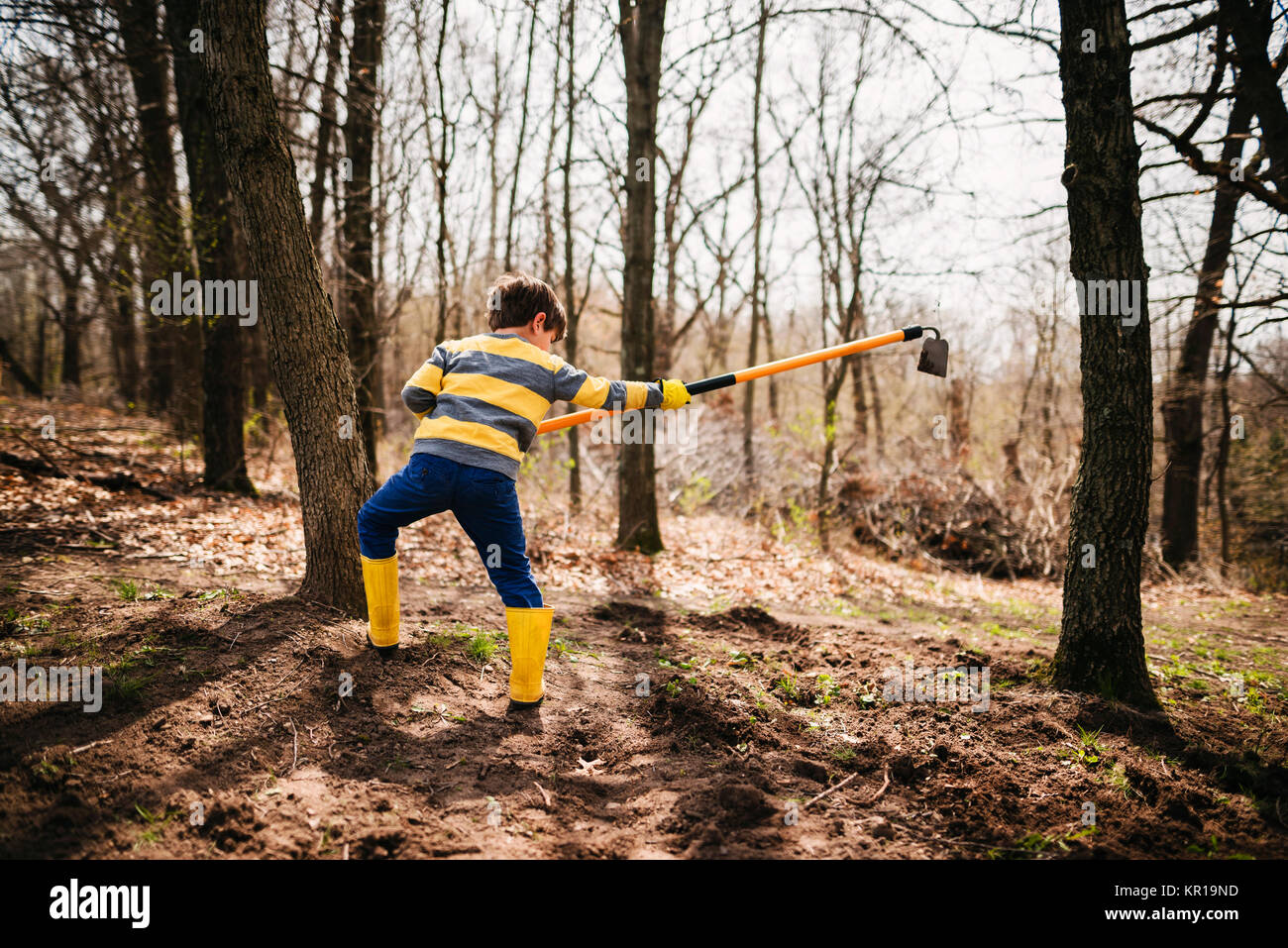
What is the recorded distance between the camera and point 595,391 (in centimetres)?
351

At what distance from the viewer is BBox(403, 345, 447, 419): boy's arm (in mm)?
3242

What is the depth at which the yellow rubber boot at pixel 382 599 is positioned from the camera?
137 inches

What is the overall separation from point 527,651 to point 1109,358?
3.48 m

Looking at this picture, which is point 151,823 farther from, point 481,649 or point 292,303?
point 292,303

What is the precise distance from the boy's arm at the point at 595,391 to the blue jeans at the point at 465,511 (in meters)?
0.55

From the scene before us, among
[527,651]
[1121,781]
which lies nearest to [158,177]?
[527,651]

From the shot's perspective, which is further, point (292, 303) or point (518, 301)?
point (292, 303)

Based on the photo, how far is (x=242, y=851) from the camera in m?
2.15

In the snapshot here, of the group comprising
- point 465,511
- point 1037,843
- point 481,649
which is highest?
point 465,511

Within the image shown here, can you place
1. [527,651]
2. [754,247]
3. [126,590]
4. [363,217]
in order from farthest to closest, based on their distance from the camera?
[754,247] → [363,217] → [126,590] → [527,651]

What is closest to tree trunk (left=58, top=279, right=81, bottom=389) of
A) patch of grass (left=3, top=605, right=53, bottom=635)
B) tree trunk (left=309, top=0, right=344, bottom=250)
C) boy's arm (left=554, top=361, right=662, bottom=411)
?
tree trunk (left=309, top=0, right=344, bottom=250)
